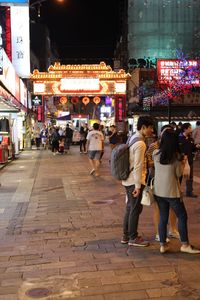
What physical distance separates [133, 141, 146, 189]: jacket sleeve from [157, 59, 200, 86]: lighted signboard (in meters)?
33.9

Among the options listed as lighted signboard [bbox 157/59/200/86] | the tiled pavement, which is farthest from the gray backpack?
lighted signboard [bbox 157/59/200/86]

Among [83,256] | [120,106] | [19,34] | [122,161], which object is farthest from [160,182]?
[120,106]

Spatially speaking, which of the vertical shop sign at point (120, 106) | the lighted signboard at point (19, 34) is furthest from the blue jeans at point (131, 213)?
the vertical shop sign at point (120, 106)

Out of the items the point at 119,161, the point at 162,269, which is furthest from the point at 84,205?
the point at 162,269

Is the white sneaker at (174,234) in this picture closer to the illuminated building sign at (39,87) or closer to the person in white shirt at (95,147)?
the person in white shirt at (95,147)

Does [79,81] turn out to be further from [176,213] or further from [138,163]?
[176,213]

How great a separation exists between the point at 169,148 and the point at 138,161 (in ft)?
1.77

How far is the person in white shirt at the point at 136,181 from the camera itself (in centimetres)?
600

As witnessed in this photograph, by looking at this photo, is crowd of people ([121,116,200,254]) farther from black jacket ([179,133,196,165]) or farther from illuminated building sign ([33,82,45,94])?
illuminated building sign ([33,82,45,94])

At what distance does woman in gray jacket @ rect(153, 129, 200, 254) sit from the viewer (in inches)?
223

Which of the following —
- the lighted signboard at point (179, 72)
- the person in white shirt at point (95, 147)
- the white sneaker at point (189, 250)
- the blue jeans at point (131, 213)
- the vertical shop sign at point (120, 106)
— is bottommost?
the white sneaker at point (189, 250)

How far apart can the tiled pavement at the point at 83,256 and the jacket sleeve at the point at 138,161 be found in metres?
0.98

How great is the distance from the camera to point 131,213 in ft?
20.4

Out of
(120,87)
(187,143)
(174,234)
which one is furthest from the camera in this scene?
(120,87)
